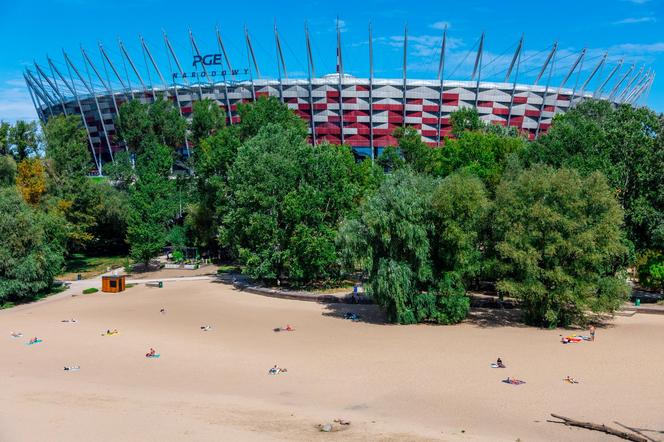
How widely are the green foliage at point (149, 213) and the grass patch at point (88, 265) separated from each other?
19.9ft

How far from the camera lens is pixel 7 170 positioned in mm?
56281

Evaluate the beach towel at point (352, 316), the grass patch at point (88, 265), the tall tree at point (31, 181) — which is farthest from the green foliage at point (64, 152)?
the beach towel at point (352, 316)

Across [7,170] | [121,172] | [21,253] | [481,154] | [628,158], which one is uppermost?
[121,172]

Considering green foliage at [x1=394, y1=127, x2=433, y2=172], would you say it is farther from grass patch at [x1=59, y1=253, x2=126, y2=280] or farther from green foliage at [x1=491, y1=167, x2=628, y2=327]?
grass patch at [x1=59, y1=253, x2=126, y2=280]

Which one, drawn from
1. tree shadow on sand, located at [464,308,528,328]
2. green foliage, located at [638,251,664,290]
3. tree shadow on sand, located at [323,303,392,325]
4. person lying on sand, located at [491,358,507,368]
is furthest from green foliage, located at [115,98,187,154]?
person lying on sand, located at [491,358,507,368]

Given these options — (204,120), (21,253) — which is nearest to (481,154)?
(204,120)

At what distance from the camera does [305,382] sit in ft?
77.8

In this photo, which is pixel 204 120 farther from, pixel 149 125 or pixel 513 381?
pixel 513 381

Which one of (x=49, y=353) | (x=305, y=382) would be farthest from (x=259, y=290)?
(x=305, y=382)

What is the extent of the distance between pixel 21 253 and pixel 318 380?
3268 centimetres

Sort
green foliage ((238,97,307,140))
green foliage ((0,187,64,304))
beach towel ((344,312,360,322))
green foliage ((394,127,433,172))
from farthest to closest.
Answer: green foliage ((394,127,433,172)) → green foliage ((238,97,307,140)) → green foliage ((0,187,64,304)) → beach towel ((344,312,360,322))

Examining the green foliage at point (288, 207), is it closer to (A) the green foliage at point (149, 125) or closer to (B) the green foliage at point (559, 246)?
(B) the green foliage at point (559, 246)

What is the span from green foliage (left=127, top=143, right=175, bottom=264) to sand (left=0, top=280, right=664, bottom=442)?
73.5 ft

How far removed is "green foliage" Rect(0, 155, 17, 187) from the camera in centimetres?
5600
